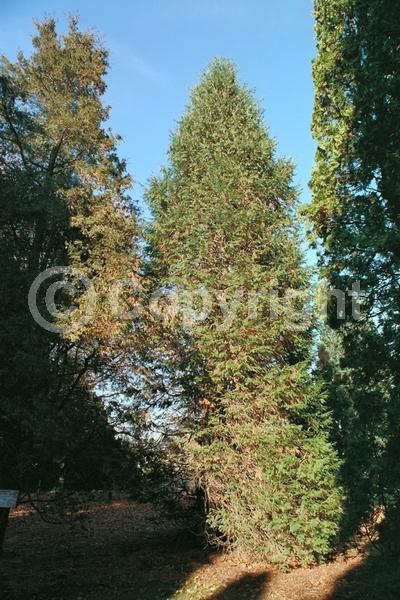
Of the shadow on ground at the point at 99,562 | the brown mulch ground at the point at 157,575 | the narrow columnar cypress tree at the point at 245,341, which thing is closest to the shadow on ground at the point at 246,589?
the brown mulch ground at the point at 157,575

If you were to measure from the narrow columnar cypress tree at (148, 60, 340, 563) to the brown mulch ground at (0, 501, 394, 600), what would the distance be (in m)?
0.47

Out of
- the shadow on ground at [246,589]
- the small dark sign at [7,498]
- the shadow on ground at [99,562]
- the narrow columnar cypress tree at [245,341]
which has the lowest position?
the shadow on ground at [99,562]

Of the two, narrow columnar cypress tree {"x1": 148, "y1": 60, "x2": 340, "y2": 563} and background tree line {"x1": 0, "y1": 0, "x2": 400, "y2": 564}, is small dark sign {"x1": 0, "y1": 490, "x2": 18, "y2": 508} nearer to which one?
background tree line {"x1": 0, "y1": 0, "x2": 400, "y2": 564}

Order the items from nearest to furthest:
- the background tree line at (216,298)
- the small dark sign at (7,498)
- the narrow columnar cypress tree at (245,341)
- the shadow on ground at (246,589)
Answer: the small dark sign at (7,498) < the background tree line at (216,298) < the shadow on ground at (246,589) < the narrow columnar cypress tree at (245,341)

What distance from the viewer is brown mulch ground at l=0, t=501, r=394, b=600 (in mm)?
8116

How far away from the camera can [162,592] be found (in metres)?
8.32

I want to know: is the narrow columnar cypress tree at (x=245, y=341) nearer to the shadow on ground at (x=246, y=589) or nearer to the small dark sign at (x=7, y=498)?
the shadow on ground at (x=246, y=589)

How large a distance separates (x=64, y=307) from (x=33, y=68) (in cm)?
689

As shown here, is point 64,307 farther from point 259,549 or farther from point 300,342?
point 259,549

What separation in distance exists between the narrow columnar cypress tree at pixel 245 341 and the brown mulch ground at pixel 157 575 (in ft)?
1.56

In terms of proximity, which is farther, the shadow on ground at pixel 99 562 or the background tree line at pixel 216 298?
the shadow on ground at pixel 99 562

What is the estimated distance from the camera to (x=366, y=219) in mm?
7090

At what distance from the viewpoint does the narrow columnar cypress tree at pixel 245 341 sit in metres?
8.95

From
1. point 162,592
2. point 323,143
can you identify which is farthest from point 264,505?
point 323,143
